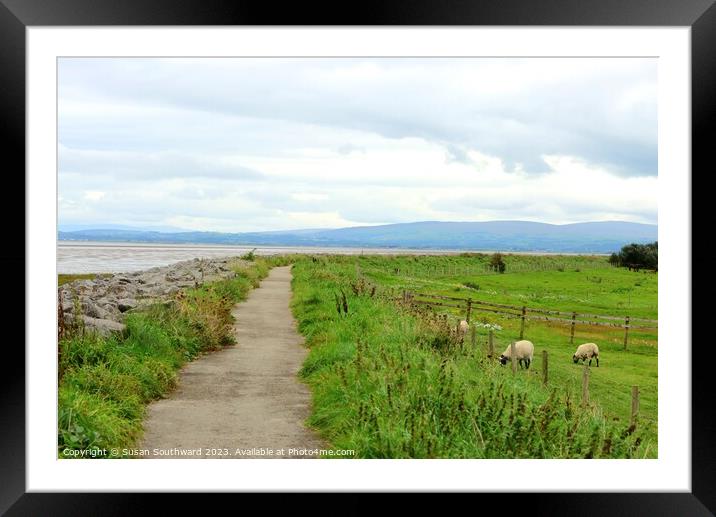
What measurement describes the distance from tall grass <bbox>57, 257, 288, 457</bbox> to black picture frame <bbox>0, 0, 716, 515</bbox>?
425 millimetres

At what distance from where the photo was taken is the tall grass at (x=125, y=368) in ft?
14.8

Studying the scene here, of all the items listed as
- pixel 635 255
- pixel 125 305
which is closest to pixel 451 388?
pixel 635 255

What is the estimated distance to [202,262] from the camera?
25.5 metres

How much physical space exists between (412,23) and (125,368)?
3.98 meters

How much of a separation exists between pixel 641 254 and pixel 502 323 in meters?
8.65

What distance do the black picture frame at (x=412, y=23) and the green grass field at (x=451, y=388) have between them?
1.47ft

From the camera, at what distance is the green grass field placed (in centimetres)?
442

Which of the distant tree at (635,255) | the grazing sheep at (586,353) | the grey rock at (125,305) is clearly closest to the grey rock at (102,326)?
the grey rock at (125,305)

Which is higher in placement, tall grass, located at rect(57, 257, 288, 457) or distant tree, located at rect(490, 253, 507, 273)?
distant tree, located at rect(490, 253, 507, 273)

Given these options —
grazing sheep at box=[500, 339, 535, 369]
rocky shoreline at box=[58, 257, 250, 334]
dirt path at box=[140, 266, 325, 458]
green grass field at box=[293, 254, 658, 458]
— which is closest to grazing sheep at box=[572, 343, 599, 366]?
green grass field at box=[293, 254, 658, 458]

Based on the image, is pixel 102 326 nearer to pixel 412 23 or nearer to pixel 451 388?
pixel 451 388

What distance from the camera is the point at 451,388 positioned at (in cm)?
517

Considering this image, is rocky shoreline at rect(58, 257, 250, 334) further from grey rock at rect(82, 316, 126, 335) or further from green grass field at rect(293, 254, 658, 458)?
green grass field at rect(293, 254, 658, 458)

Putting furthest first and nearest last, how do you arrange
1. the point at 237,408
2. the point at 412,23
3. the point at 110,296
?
the point at 110,296
the point at 237,408
the point at 412,23
